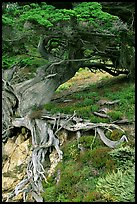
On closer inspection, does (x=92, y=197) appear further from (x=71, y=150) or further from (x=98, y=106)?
(x=98, y=106)

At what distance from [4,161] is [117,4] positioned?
841 cm

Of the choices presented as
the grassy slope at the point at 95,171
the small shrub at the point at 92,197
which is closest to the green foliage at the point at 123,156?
the grassy slope at the point at 95,171

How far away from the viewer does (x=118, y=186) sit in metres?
9.20

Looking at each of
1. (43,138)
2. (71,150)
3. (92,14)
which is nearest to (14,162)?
(43,138)

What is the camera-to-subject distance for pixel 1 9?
1264 centimetres

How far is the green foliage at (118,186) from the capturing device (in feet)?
29.2

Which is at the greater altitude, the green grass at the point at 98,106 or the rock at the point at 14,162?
the green grass at the point at 98,106

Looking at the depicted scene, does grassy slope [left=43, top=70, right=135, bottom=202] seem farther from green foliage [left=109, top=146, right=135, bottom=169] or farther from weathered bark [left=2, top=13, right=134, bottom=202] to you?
weathered bark [left=2, top=13, right=134, bottom=202]

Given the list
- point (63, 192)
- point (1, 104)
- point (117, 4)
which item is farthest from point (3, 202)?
point (117, 4)

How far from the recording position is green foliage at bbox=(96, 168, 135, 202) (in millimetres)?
8914

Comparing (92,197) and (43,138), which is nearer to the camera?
(92,197)

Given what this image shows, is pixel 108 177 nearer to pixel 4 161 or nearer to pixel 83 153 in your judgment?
pixel 83 153

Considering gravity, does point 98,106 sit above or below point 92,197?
above

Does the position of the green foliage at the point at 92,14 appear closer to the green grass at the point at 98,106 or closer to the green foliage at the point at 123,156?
the green grass at the point at 98,106
